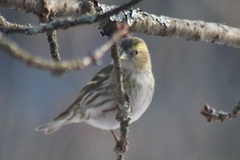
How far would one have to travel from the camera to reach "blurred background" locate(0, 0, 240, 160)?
445cm

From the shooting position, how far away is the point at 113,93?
2170mm

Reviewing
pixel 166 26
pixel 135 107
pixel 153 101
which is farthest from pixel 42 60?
pixel 153 101

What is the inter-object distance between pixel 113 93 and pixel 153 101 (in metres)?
2.70

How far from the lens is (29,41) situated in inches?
200

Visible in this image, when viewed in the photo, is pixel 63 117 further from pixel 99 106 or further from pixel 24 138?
pixel 24 138

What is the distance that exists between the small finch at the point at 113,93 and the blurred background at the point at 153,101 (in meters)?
1.80

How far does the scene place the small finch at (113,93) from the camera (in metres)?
2.16

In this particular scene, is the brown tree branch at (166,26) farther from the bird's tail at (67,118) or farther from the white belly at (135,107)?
the bird's tail at (67,118)

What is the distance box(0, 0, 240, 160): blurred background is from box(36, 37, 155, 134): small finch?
5.92 feet

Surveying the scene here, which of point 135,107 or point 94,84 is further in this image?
point 94,84

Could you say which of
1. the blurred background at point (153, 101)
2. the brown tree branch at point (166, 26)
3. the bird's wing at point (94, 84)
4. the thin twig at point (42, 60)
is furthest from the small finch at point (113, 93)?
the blurred background at point (153, 101)

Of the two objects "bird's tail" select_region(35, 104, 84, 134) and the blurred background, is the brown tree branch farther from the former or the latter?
the blurred background

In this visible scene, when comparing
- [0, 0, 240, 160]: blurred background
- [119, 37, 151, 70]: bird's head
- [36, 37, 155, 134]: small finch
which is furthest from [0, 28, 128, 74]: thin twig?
[0, 0, 240, 160]: blurred background

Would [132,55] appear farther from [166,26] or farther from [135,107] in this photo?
[166,26]
